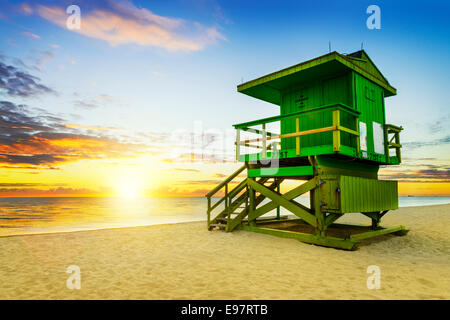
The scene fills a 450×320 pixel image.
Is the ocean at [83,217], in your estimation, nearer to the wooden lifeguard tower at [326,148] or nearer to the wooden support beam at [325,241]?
the wooden lifeguard tower at [326,148]

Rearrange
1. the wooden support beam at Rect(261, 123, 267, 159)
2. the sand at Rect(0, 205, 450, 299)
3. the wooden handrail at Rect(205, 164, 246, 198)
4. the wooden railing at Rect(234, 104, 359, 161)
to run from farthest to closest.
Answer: the wooden handrail at Rect(205, 164, 246, 198)
the wooden support beam at Rect(261, 123, 267, 159)
the wooden railing at Rect(234, 104, 359, 161)
the sand at Rect(0, 205, 450, 299)

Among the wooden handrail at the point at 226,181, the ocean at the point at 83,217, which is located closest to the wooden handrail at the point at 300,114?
the wooden handrail at the point at 226,181

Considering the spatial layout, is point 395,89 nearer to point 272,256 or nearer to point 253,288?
point 272,256

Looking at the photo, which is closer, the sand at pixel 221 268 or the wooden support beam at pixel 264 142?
the sand at pixel 221 268

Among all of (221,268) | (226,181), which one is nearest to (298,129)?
(226,181)

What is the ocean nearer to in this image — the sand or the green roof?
the sand

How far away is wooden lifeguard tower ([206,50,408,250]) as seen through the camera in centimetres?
803

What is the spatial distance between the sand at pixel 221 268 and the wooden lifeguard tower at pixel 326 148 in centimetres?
105

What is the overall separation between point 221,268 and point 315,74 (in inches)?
288

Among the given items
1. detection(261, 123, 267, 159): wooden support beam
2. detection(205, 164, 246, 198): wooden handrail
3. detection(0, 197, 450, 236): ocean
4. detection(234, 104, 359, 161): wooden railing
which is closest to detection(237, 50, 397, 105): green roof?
detection(234, 104, 359, 161): wooden railing

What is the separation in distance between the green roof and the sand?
5709 mm

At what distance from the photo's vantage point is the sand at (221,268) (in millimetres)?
4531

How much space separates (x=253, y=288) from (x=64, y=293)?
3.14 metres
